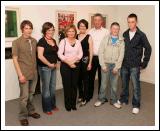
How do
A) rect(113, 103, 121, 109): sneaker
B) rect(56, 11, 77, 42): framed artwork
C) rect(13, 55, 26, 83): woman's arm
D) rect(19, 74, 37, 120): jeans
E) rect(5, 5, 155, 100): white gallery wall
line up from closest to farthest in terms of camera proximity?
1. rect(13, 55, 26, 83): woman's arm
2. rect(19, 74, 37, 120): jeans
3. rect(113, 103, 121, 109): sneaker
4. rect(5, 5, 155, 100): white gallery wall
5. rect(56, 11, 77, 42): framed artwork

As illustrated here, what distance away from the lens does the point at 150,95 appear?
14.1 feet

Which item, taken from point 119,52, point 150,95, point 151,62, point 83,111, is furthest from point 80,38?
point 151,62

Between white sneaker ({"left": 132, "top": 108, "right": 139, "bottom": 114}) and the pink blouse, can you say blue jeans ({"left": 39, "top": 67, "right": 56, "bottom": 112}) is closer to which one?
the pink blouse

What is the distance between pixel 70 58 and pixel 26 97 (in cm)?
84

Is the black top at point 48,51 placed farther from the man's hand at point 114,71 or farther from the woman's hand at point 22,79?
the man's hand at point 114,71

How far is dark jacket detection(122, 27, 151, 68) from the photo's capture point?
10.7 ft

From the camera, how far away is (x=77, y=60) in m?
3.31

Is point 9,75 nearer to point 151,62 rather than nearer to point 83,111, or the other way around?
point 83,111

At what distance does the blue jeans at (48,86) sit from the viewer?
315 cm

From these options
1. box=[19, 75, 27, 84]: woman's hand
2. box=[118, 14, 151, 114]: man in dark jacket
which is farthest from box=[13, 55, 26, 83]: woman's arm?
box=[118, 14, 151, 114]: man in dark jacket

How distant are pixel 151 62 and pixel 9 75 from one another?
326 centimetres

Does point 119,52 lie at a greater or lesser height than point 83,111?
greater

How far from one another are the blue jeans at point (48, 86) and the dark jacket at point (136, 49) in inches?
45.9

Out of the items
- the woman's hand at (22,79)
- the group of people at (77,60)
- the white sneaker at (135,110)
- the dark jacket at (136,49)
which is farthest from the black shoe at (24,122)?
the dark jacket at (136,49)
